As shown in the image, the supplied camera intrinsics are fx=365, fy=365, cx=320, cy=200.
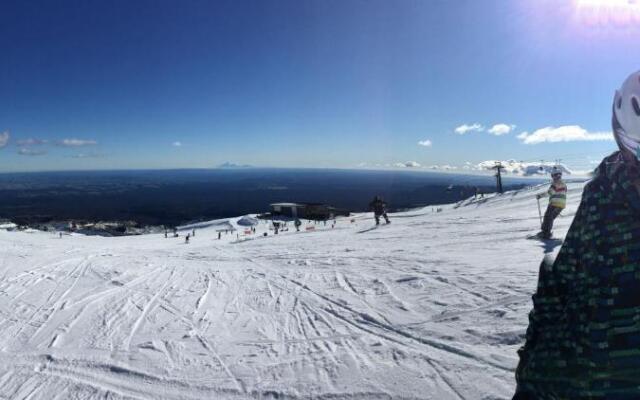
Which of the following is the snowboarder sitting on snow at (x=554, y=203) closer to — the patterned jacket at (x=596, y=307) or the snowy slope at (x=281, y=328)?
the snowy slope at (x=281, y=328)

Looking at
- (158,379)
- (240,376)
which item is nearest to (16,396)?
(158,379)

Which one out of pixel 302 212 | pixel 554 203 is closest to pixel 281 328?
pixel 554 203

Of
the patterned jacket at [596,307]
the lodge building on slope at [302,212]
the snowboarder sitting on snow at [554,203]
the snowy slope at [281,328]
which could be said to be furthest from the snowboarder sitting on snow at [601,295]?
the lodge building on slope at [302,212]

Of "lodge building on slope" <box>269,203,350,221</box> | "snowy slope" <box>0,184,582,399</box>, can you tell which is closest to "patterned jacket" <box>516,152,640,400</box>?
"snowy slope" <box>0,184,582,399</box>

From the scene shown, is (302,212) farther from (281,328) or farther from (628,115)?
(628,115)

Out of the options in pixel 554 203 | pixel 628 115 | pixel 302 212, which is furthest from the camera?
pixel 302 212

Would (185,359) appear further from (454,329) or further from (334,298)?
(454,329)
